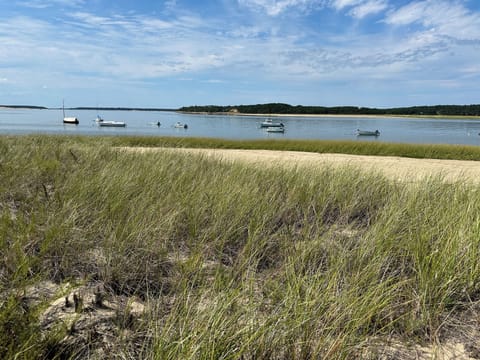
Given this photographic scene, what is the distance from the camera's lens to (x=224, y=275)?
7.66ft

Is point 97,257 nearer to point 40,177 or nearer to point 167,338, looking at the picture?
point 167,338

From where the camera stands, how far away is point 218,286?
2174 millimetres

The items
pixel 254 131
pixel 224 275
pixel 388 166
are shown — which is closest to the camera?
pixel 224 275

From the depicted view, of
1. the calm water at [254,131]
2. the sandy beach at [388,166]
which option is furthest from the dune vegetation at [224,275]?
the calm water at [254,131]

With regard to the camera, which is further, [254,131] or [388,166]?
[254,131]

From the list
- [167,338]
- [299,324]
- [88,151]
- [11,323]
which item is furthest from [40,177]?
[299,324]

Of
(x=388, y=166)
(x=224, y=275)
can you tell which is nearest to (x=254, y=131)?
(x=388, y=166)

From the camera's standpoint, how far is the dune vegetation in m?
1.67

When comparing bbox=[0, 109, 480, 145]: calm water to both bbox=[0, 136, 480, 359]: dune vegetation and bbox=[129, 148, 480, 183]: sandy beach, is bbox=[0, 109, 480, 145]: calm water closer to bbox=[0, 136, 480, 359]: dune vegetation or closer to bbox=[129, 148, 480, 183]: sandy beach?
bbox=[129, 148, 480, 183]: sandy beach

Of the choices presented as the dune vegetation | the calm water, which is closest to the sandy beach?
the dune vegetation

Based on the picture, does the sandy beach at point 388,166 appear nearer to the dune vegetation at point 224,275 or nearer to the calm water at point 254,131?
the dune vegetation at point 224,275

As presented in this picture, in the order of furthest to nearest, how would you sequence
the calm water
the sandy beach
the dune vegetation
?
the calm water
the sandy beach
the dune vegetation

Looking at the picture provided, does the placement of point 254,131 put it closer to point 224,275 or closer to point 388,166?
point 388,166

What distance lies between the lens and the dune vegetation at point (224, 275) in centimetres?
167
